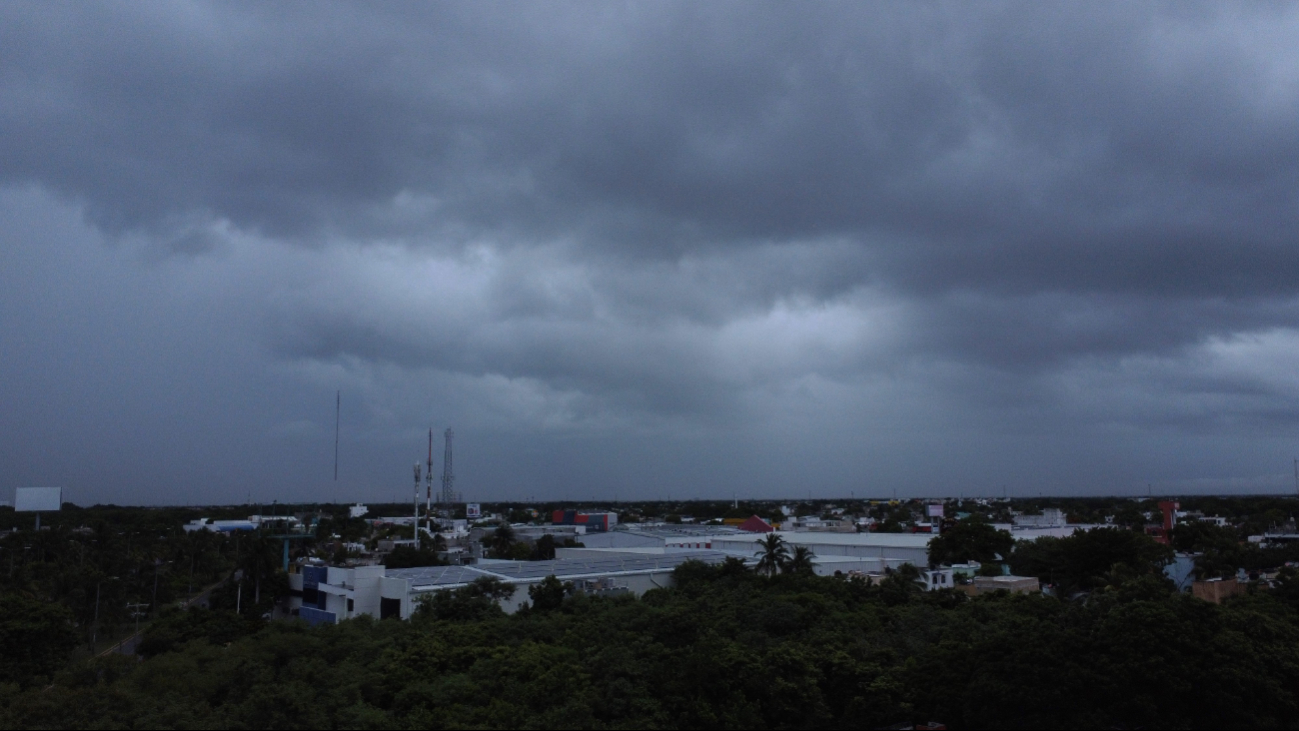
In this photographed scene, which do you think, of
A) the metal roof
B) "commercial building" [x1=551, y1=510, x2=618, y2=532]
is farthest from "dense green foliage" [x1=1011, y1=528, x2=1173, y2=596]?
"commercial building" [x1=551, y1=510, x2=618, y2=532]

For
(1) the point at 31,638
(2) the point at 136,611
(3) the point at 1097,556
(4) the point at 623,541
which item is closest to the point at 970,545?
(3) the point at 1097,556

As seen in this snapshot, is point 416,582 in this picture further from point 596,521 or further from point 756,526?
point 756,526

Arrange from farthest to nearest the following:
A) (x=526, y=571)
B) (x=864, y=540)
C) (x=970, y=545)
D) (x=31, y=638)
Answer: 1. (x=864, y=540)
2. (x=970, y=545)
3. (x=526, y=571)
4. (x=31, y=638)

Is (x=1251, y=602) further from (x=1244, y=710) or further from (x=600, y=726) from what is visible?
(x=600, y=726)

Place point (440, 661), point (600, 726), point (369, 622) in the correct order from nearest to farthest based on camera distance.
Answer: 1. point (600, 726)
2. point (440, 661)
3. point (369, 622)

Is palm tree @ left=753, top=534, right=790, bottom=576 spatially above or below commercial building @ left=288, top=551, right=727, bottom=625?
above

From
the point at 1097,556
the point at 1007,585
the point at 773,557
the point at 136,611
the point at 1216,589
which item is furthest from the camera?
the point at 1097,556

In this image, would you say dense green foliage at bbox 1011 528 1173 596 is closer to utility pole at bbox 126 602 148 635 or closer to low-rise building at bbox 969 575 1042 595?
low-rise building at bbox 969 575 1042 595

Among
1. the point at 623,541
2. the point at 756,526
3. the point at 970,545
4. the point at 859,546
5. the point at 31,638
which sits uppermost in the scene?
→ the point at 970,545

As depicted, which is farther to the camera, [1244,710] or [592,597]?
[592,597]

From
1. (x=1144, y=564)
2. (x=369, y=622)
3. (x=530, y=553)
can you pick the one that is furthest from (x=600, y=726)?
(x=530, y=553)

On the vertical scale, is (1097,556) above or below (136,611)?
above
